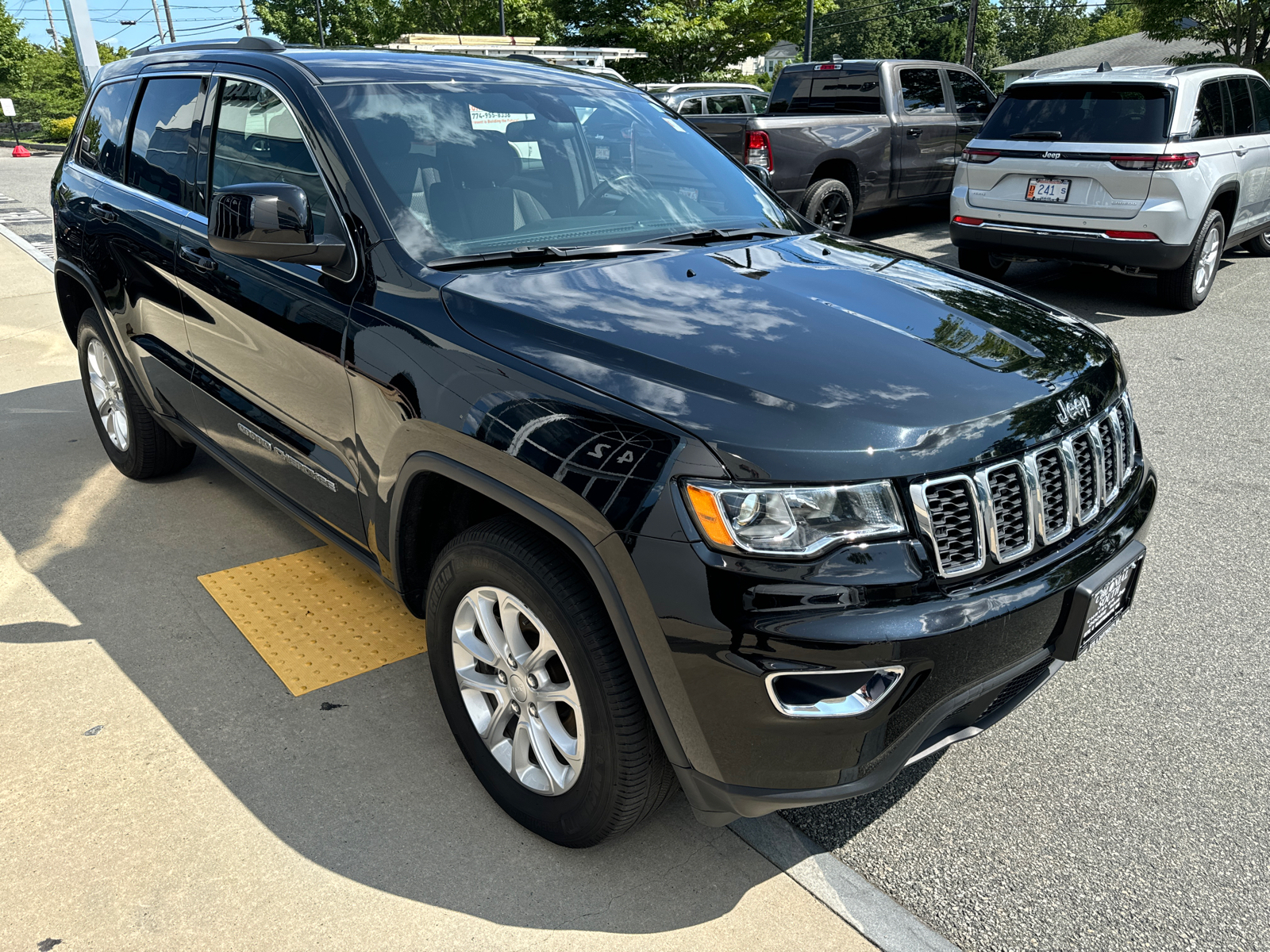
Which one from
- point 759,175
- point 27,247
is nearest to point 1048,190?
point 759,175

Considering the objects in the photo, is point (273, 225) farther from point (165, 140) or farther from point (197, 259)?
point (165, 140)

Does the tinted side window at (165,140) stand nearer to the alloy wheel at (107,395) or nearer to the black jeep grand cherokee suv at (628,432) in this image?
the black jeep grand cherokee suv at (628,432)

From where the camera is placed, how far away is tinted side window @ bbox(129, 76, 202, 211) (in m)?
3.63

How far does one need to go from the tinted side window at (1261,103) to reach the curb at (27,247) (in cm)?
1157

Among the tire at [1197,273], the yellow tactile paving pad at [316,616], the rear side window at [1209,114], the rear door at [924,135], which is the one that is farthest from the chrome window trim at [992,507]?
the rear door at [924,135]

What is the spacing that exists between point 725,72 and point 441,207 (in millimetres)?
34216

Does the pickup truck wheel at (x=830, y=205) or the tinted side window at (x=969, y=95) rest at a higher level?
the tinted side window at (x=969, y=95)

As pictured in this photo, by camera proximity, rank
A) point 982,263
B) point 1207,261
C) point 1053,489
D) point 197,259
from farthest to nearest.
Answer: point 982,263
point 1207,261
point 197,259
point 1053,489

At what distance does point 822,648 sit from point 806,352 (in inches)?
28.1

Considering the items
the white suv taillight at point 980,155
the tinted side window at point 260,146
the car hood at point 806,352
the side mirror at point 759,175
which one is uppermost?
the tinted side window at point 260,146

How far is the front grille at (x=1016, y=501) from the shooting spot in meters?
1.99

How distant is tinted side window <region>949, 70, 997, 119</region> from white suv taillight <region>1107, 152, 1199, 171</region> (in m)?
4.69

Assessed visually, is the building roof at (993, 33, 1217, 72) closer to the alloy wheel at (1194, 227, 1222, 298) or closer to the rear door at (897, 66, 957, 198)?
the rear door at (897, 66, 957, 198)

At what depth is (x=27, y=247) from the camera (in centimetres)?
1174
